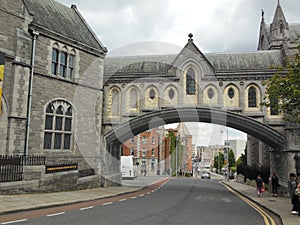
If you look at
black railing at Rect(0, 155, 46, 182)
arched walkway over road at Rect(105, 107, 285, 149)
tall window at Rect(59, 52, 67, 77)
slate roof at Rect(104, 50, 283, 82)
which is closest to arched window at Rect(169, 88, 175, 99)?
arched walkway over road at Rect(105, 107, 285, 149)

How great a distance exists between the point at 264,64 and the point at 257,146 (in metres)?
12.4

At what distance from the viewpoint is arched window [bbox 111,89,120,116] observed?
2448cm

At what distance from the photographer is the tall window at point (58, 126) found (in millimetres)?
19453

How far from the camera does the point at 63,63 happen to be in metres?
20.6

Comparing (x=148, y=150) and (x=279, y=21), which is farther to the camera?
(x=148, y=150)

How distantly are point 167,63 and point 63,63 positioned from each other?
8.41 meters

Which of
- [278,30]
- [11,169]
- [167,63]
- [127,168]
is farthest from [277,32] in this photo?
[11,169]

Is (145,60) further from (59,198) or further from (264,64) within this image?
(59,198)

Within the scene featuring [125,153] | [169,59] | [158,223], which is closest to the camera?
[158,223]

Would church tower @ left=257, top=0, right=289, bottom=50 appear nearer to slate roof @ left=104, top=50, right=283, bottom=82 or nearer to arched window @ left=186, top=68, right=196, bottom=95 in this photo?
slate roof @ left=104, top=50, right=283, bottom=82

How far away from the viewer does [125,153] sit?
60375 mm

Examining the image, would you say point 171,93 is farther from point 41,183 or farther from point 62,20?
point 41,183

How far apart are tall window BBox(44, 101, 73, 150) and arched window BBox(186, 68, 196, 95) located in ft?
27.9

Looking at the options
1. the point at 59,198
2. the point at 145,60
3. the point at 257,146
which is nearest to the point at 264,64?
the point at 145,60
